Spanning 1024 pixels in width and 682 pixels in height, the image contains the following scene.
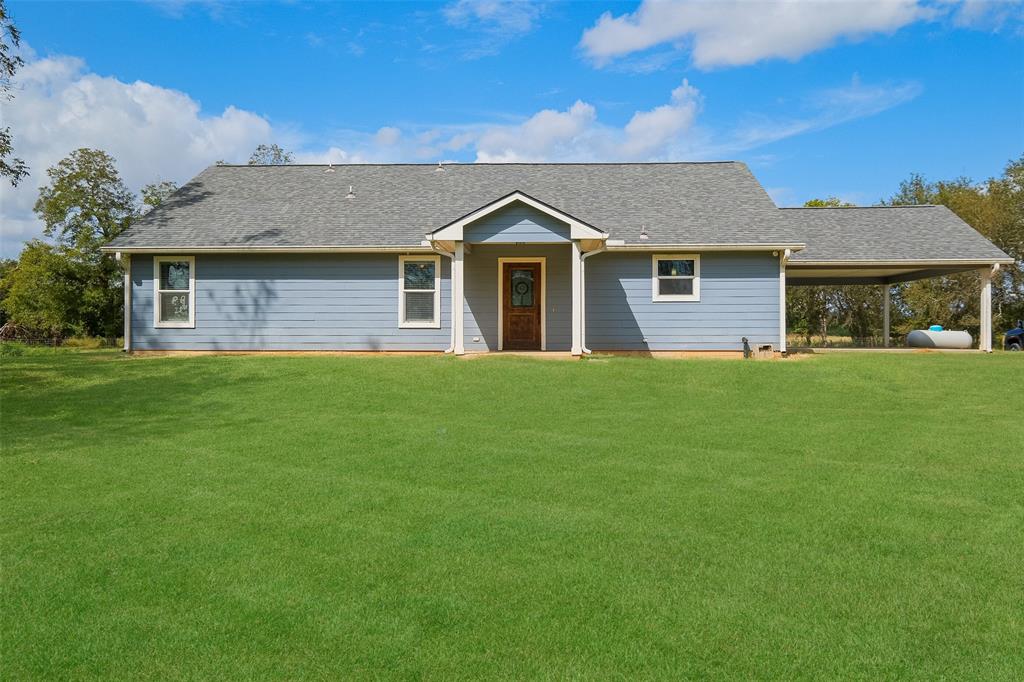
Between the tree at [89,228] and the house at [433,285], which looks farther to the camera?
the tree at [89,228]

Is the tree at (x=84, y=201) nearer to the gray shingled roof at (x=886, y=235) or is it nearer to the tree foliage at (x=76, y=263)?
the tree foliage at (x=76, y=263)

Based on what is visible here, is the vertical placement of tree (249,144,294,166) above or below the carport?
above

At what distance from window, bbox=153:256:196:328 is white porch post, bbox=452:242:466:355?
22.3 ft

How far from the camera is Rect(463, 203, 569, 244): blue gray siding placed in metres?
15.9

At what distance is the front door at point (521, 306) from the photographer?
59.5 feet

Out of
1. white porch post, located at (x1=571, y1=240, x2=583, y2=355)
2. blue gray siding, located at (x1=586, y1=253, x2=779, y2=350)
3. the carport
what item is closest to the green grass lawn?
white porch post, located at (x1=571, y1=240, x2=583, y2=355)

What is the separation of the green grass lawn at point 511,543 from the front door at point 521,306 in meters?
8.15

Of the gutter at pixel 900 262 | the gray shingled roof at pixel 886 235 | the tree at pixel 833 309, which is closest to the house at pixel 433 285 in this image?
the gutter at pixel 900 262

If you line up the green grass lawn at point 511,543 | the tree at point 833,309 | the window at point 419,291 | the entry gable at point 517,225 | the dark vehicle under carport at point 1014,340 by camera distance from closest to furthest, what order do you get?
the green grass lawn at point 511,543 < the entry gable at point 517,225 < the window at point 419,291 < the dark vehicle under carport at point 1014,340 < the tree at point 833,309

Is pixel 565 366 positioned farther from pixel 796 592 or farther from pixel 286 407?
pixel 796 592

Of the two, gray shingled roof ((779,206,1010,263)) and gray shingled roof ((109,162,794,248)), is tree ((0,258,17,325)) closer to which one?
gray shingled roof ((109,162,794,248))

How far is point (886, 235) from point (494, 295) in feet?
39.5

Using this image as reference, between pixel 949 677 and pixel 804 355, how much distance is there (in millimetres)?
15347

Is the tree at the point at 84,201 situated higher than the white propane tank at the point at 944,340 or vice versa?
the tree at the point at 84,201
